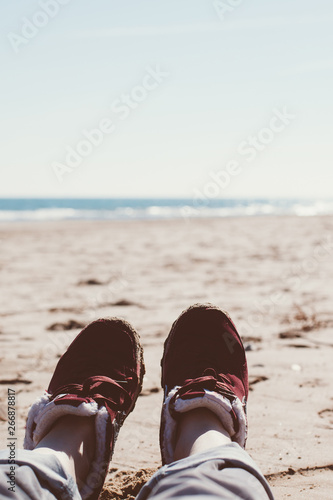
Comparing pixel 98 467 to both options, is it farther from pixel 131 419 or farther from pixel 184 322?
pixel 184 322

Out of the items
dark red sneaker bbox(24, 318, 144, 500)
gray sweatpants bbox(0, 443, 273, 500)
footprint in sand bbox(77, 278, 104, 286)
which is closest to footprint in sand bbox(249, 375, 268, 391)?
dark red sneaker bbox(24, 318, 144, 500)

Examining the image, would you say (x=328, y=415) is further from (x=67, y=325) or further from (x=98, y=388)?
(x=67, y=325)

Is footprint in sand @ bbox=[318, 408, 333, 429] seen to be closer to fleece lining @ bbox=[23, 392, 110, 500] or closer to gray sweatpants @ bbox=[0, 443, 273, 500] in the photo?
gray sweatpants @ bbox=[0, 443, 273, 500]

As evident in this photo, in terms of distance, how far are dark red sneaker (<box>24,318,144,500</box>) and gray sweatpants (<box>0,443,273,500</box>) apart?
0.21 metres

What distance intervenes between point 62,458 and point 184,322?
88 cm

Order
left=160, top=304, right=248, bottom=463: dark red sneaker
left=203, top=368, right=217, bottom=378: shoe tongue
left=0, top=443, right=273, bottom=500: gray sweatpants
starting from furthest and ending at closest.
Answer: left=203, top=368, right=217, bottom=378: shoe tongue
left=160, top=304, right=248, bottom=463: dark red sneaker
left=0, top=443, right=273, bottom=500: gray sweatpants

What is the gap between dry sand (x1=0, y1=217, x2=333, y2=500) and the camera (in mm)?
1585

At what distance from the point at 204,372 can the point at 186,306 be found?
1634 millimetres

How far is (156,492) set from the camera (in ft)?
3.47

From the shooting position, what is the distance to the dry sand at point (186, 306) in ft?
5.20

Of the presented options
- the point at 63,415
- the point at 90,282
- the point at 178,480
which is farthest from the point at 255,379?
the point at 90,282

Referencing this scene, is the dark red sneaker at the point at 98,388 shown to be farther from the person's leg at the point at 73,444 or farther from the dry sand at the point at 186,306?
the dry sand at the point at 186,306

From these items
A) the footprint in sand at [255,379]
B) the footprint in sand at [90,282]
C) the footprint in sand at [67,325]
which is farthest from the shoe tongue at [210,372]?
the footprint in sand at [90,282]

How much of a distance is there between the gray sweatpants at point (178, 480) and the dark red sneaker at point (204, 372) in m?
0.30
